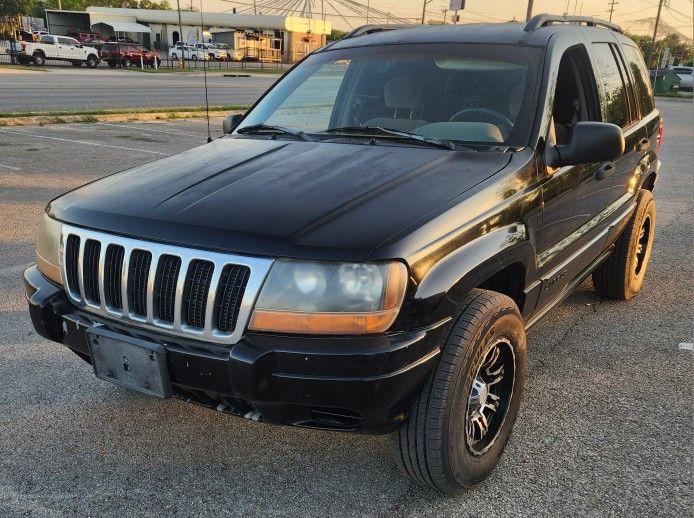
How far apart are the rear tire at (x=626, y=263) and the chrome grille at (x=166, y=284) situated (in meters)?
3.23

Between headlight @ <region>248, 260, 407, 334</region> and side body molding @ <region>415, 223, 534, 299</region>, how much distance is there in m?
0.13

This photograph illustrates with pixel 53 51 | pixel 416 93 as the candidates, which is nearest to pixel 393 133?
pixel 416 93

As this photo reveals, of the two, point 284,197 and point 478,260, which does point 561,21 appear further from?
point 284,197

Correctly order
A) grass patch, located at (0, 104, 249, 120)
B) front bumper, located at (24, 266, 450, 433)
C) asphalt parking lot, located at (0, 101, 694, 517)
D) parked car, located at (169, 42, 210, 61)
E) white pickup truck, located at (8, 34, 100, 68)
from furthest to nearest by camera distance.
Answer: parked car, located at (169, 42, 210, 61)
white pickup truck, located at (8, 34, 100, 68)
grass patch, located at (0, 104, 249, 120)
asphalt parking lot, located at (0, 101, 694, 517)
front bumper, located at (24, 266, 450, 433)

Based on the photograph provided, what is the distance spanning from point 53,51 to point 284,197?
42.2 m

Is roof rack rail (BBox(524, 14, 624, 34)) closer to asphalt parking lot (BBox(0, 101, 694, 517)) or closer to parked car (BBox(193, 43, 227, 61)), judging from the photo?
asphalt parking lot (BBox(0, 101, 694, 517))

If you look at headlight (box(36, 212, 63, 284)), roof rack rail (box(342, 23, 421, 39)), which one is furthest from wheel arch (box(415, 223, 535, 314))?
roof rack rail (box(342, 23, 421, 39))

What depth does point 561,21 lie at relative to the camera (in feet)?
11.9

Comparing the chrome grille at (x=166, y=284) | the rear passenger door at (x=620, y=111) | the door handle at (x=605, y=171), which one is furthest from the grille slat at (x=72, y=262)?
the rear passenger door at (x=620, y=111)

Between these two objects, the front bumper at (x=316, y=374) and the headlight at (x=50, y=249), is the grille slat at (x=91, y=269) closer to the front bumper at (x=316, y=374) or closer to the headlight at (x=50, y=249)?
the headlight at (x=50, y=249)

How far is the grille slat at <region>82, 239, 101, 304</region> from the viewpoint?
240cm

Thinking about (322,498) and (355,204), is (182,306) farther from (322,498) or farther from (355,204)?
(322,498)

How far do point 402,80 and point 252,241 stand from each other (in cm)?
176

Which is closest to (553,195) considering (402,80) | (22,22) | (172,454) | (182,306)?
(402,80)
